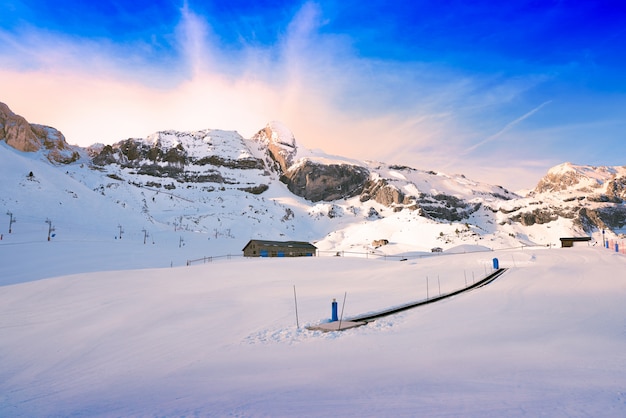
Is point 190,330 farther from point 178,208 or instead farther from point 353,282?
point 178,208

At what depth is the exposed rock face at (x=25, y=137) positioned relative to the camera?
17438 cm

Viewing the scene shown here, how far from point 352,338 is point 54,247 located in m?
54.3

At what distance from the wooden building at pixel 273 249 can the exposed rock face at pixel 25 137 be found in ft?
548

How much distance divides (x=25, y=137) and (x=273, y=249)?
180 meters

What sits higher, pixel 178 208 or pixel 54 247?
pixel 178 208

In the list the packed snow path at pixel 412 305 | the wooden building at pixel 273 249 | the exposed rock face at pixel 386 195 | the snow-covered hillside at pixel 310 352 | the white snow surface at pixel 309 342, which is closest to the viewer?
the snow-covered hillside at pixel 310 352

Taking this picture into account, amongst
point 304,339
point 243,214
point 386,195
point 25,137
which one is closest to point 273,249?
point 304,339

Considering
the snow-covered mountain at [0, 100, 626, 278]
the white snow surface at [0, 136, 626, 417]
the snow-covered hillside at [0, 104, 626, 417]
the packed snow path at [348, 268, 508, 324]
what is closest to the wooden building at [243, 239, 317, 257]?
the snow-covered mountain at [0, 100, 626, 278]

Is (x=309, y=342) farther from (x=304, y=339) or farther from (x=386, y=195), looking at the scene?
(x=386, y=195)

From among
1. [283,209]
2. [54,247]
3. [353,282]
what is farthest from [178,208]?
[353,282]

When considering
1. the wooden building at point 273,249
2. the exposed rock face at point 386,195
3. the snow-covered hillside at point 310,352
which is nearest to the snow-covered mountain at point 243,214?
the exposed rock face at point 386,195

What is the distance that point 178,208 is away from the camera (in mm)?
135375

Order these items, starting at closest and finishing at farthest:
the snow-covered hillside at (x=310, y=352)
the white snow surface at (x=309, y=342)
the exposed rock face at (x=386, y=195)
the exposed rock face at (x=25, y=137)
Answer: the snow-covered hillside at (x=310, y=352) < the white snow surface at (x=309, y=342) < the exposed rock face at (x=25, y=137) < the exposed rock face at (x=386, y=195)

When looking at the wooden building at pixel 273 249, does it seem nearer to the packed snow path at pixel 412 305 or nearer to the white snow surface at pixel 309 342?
the white snow surface at pixel 309 342
